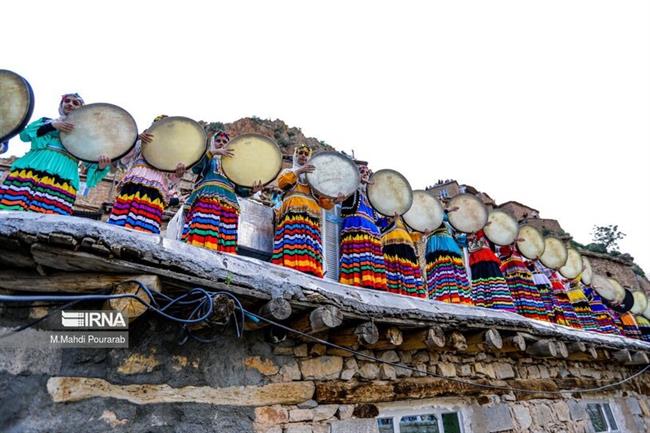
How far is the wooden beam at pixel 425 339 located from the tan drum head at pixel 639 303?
9797mm

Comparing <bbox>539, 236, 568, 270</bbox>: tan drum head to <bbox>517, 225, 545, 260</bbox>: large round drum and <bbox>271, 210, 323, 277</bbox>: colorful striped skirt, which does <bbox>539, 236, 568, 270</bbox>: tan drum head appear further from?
<bbox>271, 210, 323, 277</bbox>: colorful striped skirt

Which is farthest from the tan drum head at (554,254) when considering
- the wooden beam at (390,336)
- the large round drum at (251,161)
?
the large round drum at (251,161)

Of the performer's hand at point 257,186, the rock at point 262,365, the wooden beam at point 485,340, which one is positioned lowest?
the rock at point 262,365

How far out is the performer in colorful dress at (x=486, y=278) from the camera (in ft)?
20.9

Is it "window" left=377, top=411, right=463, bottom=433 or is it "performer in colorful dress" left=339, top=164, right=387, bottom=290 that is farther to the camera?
"performer in colorful dress" left=339, top=164, right=387, bottom=290

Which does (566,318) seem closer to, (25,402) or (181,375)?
(181,375)

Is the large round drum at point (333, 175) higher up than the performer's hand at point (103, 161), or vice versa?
the large round drum at point (333, 175)

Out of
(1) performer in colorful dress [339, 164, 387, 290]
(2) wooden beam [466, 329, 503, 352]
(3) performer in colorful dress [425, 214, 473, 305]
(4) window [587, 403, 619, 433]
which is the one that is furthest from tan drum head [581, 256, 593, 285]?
(1) performer in colorful dress [339, 164, 387, 290]

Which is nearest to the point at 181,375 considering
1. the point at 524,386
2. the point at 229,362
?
the point at 229,362

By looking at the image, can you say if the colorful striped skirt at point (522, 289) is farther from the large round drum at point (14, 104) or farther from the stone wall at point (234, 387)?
the large round drum at point (14, 104)

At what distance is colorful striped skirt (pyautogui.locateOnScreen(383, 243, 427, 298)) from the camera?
532 cm

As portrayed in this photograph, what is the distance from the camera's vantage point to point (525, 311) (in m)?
6.75

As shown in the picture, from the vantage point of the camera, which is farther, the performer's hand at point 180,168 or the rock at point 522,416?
the rock at point 522,416

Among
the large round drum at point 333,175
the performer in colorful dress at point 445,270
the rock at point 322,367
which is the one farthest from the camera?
the performer in colorful dress at point 445,270
